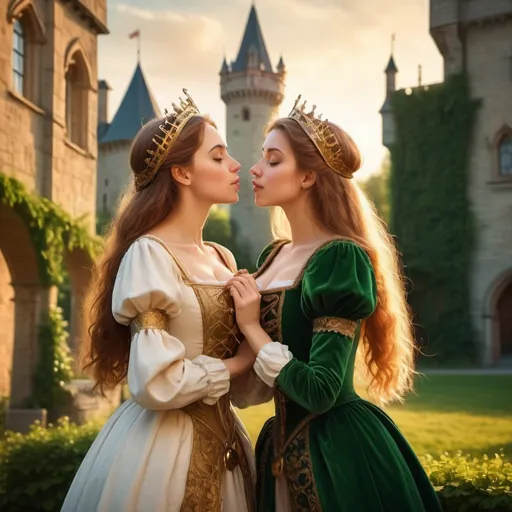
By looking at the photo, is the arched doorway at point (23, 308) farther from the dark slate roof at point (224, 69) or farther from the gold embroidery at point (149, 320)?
the dark slate roof at point (224, 69)

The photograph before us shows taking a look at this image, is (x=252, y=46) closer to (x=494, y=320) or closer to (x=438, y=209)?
(x=438, y=209)

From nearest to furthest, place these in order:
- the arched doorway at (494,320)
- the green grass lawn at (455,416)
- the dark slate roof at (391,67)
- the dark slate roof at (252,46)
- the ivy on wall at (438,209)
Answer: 1. the green grass lawn at (455,416)
2. the arched doorway at (494,320)
3. the ivy on wall at (438,209)
4. the dark slate roof at (391,67)
5. the dark slate roof at (252,46)

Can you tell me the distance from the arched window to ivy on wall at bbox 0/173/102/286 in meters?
1.46

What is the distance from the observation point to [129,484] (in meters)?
2.29

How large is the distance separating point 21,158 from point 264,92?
90.8 feet

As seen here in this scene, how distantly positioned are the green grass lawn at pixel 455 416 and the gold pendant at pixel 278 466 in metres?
4.41

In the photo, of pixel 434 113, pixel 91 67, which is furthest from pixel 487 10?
pixel 91 67

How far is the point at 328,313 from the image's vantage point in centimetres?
239

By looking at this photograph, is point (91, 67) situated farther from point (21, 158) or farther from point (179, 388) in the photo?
Answer: point (179, 388)

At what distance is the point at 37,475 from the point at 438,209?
13.6 meters

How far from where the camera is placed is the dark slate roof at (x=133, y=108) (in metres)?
34.5

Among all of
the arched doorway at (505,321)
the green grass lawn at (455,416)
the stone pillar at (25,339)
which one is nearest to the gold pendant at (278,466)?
the green grass lawn at (455,416)

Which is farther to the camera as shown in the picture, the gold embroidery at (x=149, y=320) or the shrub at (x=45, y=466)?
the shrub at (x=45, y=466)

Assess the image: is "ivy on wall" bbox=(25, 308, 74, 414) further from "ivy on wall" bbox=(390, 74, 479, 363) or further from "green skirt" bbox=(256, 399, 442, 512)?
"ivy on wall" bbox=(390, 74, 479, 363)
